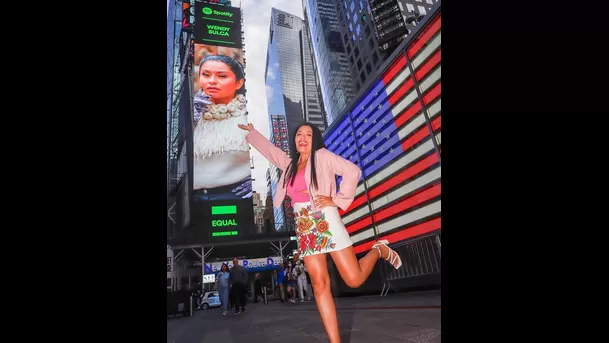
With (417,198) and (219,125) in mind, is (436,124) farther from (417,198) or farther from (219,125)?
(219,125)

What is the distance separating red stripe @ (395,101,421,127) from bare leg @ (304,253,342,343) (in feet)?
3.99

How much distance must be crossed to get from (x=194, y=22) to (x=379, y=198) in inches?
77.9

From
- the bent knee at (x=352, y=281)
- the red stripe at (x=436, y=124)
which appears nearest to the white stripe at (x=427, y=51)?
the red stripe at (x=436, y=124)

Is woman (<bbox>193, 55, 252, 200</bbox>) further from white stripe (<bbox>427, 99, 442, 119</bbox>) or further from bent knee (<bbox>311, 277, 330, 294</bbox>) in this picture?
white stripe (<bbox>427, 99, 442, 119</bbox>)

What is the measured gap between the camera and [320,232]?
1948 millimetres

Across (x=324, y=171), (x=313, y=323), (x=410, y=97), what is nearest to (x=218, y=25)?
(x=324, y=171)

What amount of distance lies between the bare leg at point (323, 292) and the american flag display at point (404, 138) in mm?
584

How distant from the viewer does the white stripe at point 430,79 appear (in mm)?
2324

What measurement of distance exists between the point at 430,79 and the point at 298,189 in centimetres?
136

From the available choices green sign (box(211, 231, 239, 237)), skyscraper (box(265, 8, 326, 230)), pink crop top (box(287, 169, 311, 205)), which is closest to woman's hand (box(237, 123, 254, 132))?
skyscraper (box(265, 8, 326, 230))

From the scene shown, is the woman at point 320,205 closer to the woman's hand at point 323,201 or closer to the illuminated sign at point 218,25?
the woman's hand at point 323,201

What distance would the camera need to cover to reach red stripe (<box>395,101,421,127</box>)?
2.37 metres
